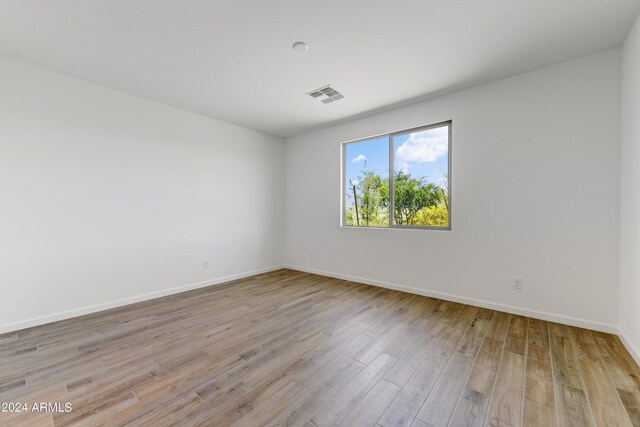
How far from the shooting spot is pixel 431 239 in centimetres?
338

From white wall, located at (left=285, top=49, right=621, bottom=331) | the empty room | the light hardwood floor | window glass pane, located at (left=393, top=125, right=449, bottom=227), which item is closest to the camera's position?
the light hardwood floor

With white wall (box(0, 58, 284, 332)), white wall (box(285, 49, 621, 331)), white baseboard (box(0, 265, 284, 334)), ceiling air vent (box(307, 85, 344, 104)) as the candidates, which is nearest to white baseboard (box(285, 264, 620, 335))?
white wall (box(285, 49, 621, 331))

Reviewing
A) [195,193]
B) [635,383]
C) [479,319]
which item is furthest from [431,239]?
[195,193]

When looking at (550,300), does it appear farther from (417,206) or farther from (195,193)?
(195,193)

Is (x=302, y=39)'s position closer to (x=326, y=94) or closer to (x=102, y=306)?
(x=326, y=94)

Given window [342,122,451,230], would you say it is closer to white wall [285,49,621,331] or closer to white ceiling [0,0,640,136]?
white wall [285,49,621,331]

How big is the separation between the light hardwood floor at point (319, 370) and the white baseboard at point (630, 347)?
0.05 m

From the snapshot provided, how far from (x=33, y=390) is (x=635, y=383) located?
3.86m

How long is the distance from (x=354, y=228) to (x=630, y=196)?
291cm

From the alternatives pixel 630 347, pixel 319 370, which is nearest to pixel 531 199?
pixel 630 347

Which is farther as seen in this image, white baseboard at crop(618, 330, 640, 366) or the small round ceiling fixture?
the small round ceiling fixture

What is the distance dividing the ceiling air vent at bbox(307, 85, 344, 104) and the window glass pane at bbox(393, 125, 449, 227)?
1.13 meters

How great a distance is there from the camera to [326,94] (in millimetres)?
3244

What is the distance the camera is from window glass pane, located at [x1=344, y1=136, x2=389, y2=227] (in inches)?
158
